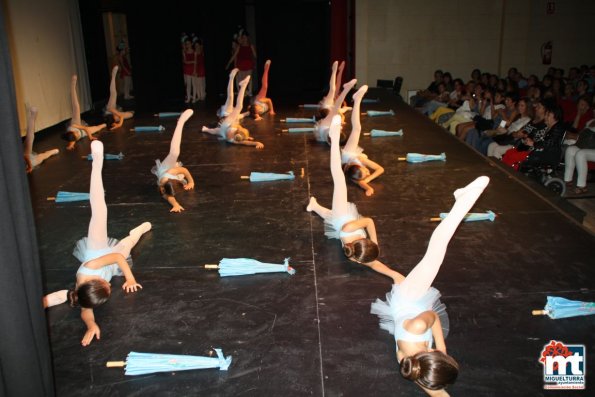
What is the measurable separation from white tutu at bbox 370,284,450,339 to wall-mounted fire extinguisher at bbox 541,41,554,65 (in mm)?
12542

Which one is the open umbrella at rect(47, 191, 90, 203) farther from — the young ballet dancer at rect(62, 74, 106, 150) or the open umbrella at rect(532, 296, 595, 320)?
the open umbrella at rect(532, 296, 595, 320)

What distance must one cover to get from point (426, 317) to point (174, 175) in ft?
12.1

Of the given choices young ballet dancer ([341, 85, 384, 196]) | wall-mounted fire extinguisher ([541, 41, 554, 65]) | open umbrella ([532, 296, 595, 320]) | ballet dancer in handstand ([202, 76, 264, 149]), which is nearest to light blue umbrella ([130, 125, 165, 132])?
ballet dancer in handstand ([202, 76, 264, 149])

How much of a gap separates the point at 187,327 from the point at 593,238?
11.0 feet

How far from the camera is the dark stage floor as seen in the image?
2.73m

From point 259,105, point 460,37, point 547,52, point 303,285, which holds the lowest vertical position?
point 303,285

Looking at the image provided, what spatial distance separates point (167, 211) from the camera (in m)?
5.15

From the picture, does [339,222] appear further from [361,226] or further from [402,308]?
[402,308]

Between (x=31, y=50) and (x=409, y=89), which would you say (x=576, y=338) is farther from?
(x=409, y=89)

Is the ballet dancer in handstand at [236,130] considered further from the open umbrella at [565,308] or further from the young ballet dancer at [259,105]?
the open umbrella at [565,308]

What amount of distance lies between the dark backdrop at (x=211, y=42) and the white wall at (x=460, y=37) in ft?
6.42

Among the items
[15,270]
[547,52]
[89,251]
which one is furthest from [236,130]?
[547,52]

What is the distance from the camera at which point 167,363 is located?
9.05 ft

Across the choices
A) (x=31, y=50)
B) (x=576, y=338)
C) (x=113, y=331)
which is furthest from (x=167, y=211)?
(x=31, y=50)
